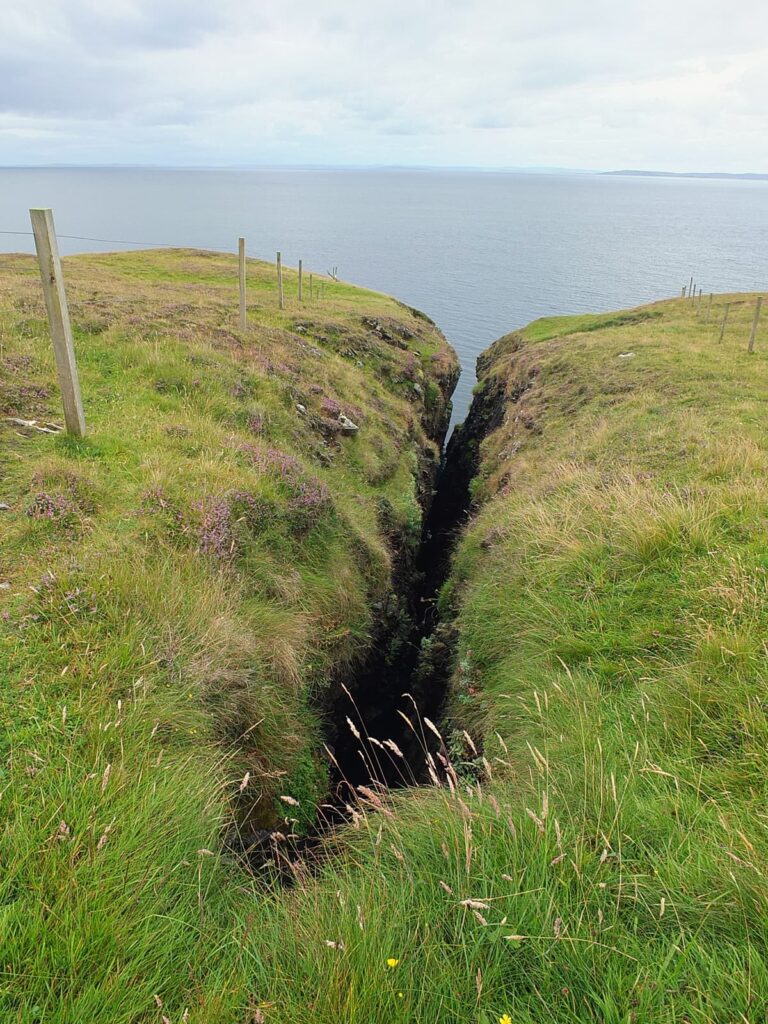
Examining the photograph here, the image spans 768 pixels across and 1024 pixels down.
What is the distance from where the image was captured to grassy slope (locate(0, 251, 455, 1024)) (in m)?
2.88

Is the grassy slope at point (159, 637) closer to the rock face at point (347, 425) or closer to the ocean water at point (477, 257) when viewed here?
the rock face at point (347, 425)

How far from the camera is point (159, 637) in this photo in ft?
17.7

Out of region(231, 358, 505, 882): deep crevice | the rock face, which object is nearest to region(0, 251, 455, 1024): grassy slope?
the rock face

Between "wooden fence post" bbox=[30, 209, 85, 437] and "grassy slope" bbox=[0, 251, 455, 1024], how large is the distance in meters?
0.65

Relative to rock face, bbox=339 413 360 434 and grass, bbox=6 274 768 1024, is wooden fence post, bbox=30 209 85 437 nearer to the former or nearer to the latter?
grass, bbox=6 274 768 1024

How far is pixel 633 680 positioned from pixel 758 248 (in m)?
187

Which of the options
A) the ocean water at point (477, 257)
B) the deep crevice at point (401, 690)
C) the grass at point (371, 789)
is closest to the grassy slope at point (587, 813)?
the grass at point (371, 789)

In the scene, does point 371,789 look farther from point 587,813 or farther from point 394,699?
point 394,699

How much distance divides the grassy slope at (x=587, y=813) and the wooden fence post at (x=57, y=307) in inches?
284

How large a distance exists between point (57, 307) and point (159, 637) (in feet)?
18.5

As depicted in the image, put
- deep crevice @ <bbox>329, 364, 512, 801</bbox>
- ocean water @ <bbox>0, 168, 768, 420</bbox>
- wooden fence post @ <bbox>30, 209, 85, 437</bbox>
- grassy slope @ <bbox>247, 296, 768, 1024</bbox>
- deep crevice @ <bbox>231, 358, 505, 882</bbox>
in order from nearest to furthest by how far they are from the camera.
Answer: grassy slope @ <bbox>247, 296, 768, 1024</bbox>, deep crevice @ <bbox>231, 358, 505, 882</bbox>, wooden fence post @ <bbox>30, 209, 85, 437</bbox>, deep crevice @ <bbox>329, 364, 512, 801</bbox>, ocean water @ <bbox>0, 168, 768, 420</bbox>

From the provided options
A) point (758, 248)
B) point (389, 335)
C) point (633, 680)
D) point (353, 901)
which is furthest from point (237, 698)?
point (758, 248)

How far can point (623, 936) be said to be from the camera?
2725 millimetres

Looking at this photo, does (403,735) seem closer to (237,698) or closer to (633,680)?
(237,698)
